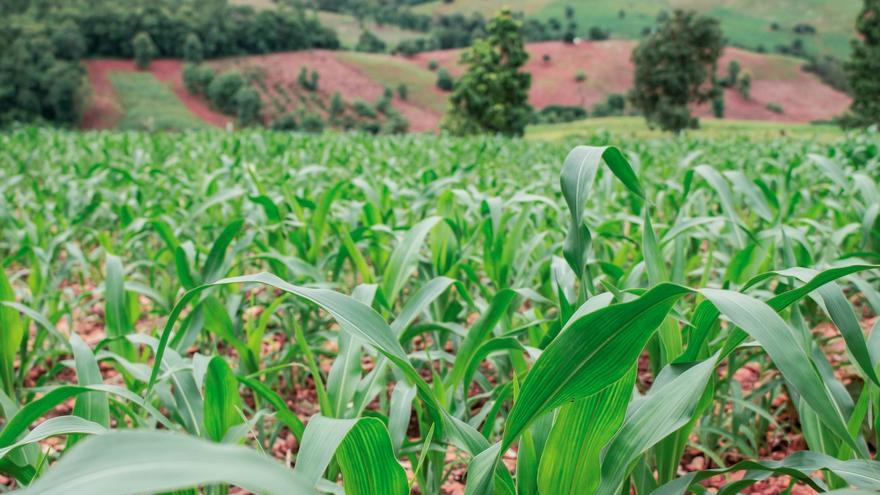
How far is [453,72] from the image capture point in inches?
2571

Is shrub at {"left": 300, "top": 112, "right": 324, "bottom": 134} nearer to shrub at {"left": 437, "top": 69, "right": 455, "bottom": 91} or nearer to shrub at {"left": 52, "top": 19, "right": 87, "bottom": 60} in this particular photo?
shrub at {"left": 437, "top": 69, "right": 455, "bottom": 91}

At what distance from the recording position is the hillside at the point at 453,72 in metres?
55.8

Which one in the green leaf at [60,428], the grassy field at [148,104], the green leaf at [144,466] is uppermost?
the green leaf at [144,466]

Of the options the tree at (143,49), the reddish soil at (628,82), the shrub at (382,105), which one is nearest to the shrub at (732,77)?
the reddish soil at (628,82)

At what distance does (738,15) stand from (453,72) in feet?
212

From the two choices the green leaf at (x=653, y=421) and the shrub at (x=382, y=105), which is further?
the shrub at (x=382, y=105)

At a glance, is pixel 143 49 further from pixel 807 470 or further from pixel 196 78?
pixel 807 470

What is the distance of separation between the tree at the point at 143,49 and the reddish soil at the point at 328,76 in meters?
5.81

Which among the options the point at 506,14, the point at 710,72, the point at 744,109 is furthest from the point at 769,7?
the point at 506,14

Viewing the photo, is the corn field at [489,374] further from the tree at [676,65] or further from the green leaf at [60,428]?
the tree at [676,65]

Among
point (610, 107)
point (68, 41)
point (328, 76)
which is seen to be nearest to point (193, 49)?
point (68, 41)

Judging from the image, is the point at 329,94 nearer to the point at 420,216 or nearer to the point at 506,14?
the point at 506,14

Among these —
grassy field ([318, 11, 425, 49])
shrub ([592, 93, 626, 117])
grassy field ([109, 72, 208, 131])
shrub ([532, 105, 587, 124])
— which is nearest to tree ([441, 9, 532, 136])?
shrub ([532, 105, 587, 124])

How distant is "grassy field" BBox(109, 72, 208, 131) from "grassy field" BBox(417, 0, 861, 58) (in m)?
60.0
